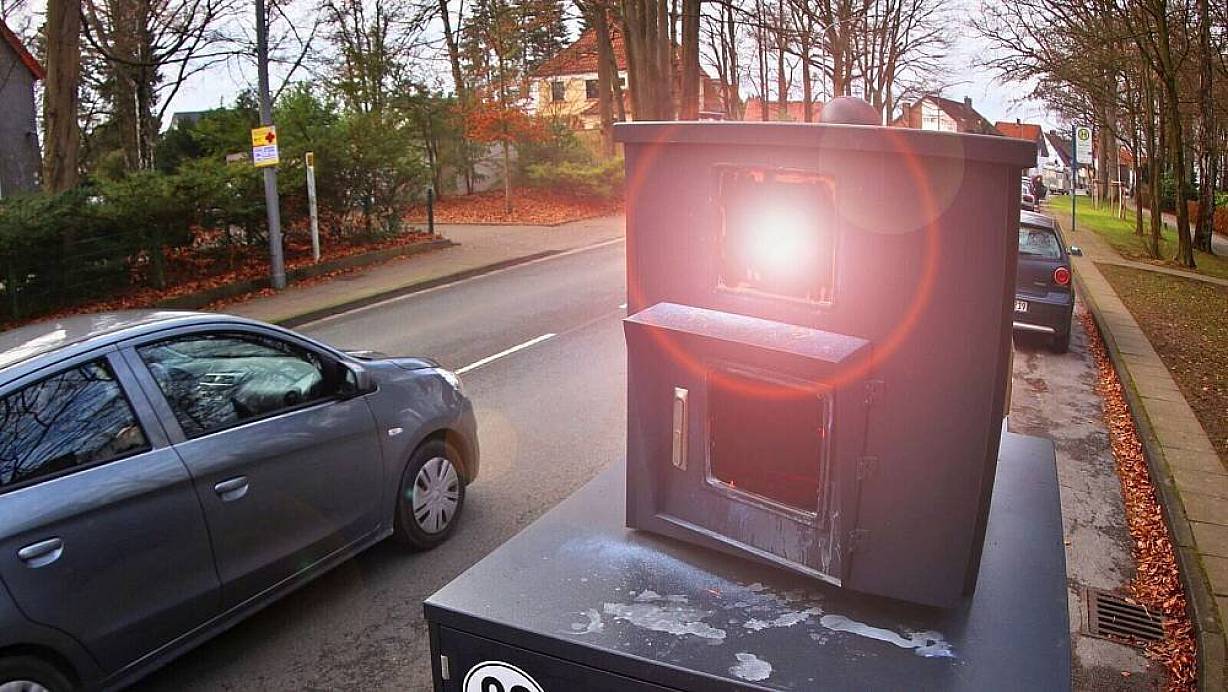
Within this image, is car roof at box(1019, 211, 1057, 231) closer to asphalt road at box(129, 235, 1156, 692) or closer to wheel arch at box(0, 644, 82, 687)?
asphalt road at box(129, 235, 1156, 692)

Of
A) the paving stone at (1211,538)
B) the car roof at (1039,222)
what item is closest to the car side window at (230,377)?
the paving stone at (1211,538)

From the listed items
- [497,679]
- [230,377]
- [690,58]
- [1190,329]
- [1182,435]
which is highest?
[690,58]

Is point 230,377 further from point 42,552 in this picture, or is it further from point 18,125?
point 18,125

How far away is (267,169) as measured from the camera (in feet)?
52.9

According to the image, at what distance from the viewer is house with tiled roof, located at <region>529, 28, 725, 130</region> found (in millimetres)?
36250

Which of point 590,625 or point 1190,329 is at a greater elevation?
point 590,625

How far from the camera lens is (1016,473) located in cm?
345

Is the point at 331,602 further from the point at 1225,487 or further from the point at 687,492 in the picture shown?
the point at 1225,487

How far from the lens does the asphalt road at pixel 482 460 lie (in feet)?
14.6

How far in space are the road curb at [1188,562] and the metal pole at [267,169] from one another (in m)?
13.2

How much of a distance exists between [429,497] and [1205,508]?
501 centimetres

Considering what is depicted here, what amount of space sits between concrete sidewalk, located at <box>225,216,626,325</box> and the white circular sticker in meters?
12.1

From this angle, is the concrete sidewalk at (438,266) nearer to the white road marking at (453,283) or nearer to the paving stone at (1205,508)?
the white road marking at (453,283)

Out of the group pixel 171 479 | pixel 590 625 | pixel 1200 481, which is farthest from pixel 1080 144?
pixel 590 625
